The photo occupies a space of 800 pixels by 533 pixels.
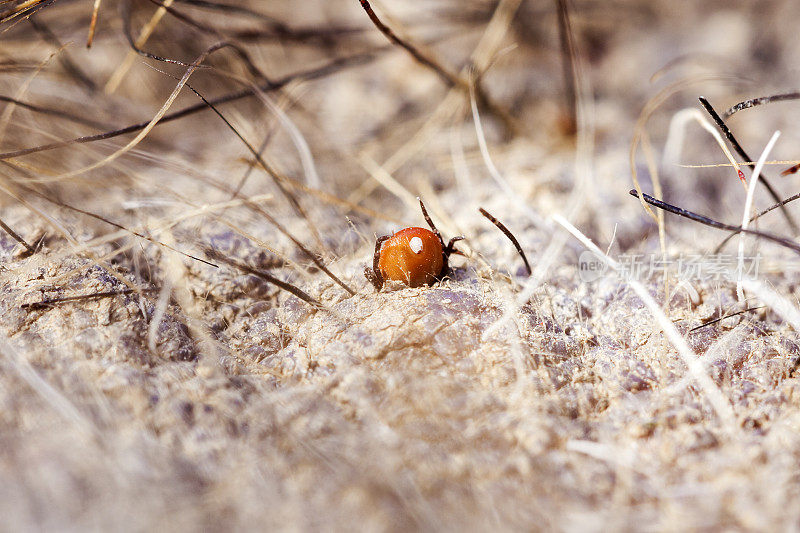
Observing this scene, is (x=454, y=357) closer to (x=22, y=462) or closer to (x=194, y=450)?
(x=194, y=450)

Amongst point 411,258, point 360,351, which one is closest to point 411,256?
point 411,258

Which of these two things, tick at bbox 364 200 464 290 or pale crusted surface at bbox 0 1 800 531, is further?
tick at bbox 364 200 464 290

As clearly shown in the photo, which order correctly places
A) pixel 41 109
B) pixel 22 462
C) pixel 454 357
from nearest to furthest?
1. pixel 22 462
2. pixel 454 357
3. pixel 41 109

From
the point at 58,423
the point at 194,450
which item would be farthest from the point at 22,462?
the point at 194,450

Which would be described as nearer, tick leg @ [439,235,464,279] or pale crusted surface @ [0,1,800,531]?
pale crusted surface @ [0,1,800,531]

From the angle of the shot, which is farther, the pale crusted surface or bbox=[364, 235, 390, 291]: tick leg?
bbox=[364, 235, 390, 291]: tick leg
